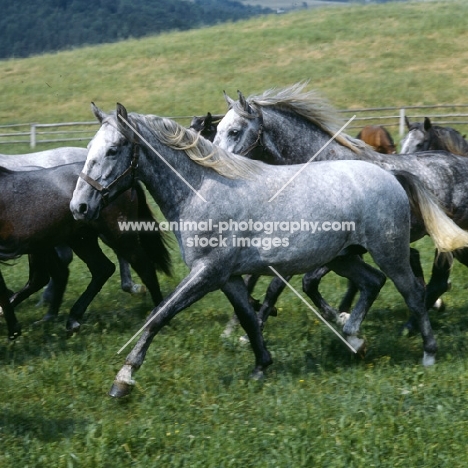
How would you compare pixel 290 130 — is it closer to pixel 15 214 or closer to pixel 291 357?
pixel 291 357

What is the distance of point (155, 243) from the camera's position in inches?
323

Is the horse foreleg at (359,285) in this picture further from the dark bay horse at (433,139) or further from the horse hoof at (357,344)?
the dark bay horse at (433,139)

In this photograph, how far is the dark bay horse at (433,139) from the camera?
921 centimetres

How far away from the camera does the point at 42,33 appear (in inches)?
2682

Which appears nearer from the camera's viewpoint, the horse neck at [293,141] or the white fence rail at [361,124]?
the horse neck at [293,141]

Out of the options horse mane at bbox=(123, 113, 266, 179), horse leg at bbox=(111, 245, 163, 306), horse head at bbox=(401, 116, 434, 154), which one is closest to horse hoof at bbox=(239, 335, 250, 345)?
horse leg at bbox=(111, 245, 163, 306)

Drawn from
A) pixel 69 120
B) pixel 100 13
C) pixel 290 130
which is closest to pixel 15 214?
pixel 290 130

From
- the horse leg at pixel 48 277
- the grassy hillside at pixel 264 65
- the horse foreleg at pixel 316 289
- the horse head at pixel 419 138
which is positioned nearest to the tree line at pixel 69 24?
the grassy hillside at pixel 264 65

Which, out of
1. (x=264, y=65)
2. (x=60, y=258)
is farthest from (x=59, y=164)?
(x=264, y=65)

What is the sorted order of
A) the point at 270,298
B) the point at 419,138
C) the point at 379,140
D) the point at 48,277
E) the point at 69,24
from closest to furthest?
the point at 270,298 → the point at 48,277 → the point at 419,138 → the point at 379,140 → the point at 69,24

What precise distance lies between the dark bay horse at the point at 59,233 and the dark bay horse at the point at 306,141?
3.46ft

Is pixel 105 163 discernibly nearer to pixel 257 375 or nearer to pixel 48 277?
pixel 257 375

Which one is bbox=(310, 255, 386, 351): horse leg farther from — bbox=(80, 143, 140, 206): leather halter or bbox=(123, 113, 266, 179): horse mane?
bbox=(80, 143, 140, 206): leather halter

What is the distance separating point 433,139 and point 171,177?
14.7ft
